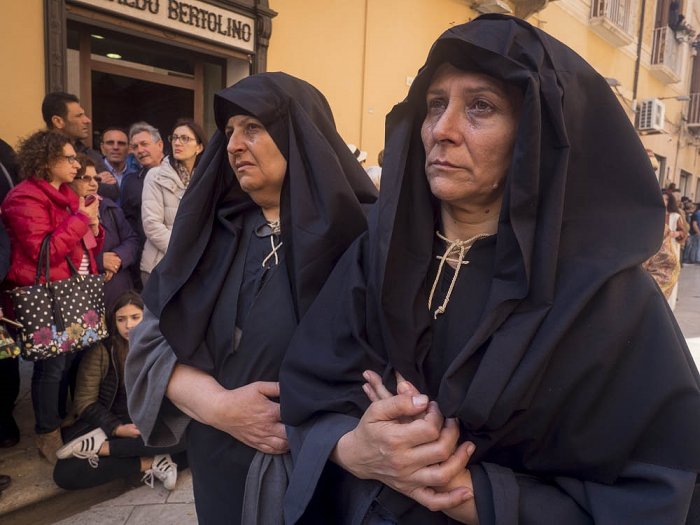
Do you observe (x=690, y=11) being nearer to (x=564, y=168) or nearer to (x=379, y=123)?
(x=379, y=123)

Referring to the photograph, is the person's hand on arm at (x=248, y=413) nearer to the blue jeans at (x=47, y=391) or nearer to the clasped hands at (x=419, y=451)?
the clasped hands at (x=419, y=451)

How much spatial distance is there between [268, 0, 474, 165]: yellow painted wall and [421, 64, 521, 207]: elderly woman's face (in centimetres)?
559

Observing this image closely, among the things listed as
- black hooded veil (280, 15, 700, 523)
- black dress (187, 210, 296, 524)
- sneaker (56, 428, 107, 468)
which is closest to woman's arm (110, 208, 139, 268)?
sneaker (56, 428, 107, 468)

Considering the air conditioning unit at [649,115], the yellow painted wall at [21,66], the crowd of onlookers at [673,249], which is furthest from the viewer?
the air conditioning unit at [649,115]

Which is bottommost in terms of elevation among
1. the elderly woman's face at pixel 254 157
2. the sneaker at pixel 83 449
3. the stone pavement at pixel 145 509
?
the stone pavement at pixel 145 509

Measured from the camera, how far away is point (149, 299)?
1.65 metres

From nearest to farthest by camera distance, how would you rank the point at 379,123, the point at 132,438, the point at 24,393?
the point at 132,438, the point at 24,393, the point at 379,123

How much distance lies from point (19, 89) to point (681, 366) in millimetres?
4825

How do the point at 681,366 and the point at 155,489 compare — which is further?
the point at 155,489

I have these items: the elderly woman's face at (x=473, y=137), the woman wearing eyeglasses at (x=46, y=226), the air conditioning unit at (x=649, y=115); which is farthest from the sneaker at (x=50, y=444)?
the air conditioning unit at (x=649, y=115)

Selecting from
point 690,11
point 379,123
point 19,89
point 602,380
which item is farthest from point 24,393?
point 690,11

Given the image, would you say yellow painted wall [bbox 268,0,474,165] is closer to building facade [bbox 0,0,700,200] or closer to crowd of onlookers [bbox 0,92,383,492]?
building facade [bbox 0,0,700,200]

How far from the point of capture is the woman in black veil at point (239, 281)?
1.52m

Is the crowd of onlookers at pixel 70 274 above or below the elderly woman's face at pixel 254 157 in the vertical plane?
below
